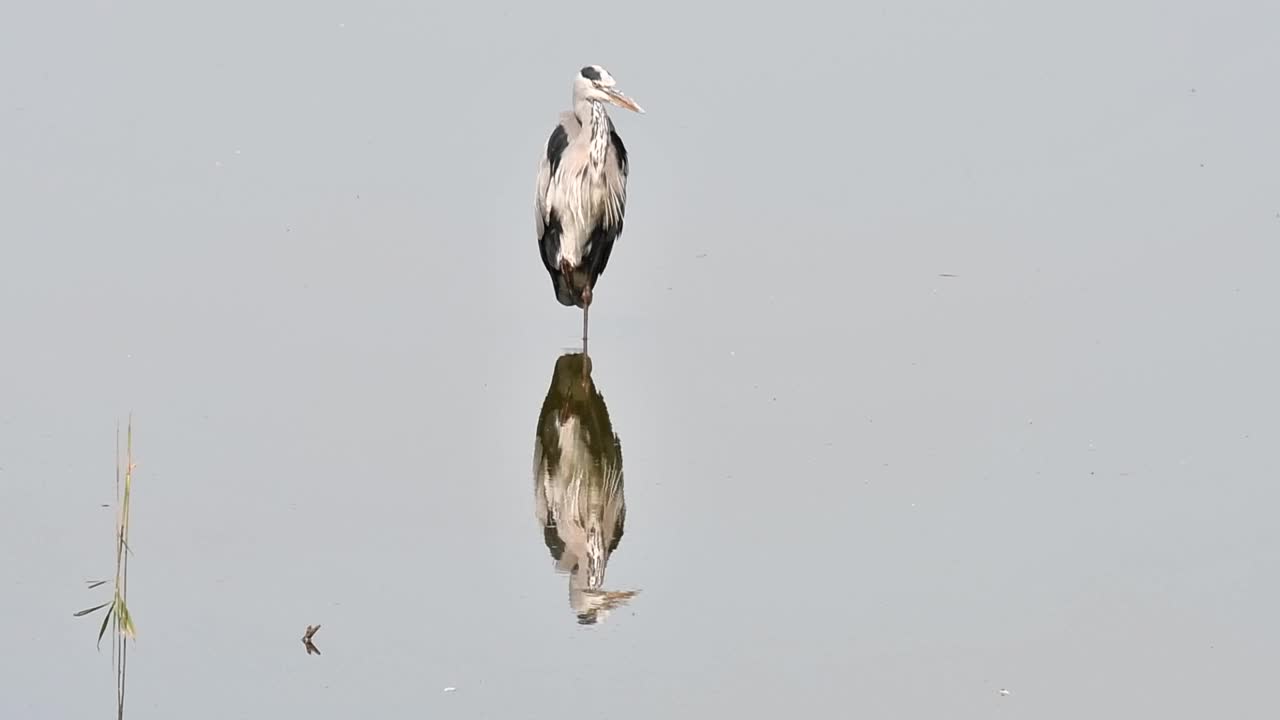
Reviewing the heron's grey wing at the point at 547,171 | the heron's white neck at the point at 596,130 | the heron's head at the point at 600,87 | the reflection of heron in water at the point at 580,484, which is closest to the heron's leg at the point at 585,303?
A: the reflection of heron in water at the point at 580,484

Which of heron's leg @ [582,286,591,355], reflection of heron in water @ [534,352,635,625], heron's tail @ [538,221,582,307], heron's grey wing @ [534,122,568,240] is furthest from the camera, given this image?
heron's grey wing @ [534,122,568,240]

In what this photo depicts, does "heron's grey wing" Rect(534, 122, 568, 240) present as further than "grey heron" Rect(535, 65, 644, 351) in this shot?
Yes

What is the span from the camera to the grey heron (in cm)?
1174

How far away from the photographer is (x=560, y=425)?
1030 centimetres

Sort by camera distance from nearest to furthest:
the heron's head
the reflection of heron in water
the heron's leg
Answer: the reflection of heron in water, the heron's leg, the heron's head

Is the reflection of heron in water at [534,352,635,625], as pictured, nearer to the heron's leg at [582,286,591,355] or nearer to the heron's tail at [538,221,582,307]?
the heron's leg at [582,286,591,355]

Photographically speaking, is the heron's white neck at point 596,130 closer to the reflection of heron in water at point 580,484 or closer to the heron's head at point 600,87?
the heron's head at point 600,87

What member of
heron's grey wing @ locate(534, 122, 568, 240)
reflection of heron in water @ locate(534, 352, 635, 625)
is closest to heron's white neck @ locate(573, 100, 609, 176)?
heron's grey wing @ locate(534, 122, 568, 240)

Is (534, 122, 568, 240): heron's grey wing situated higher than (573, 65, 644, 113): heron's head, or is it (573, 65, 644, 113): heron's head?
(573, 65, 644, 113): heron's head

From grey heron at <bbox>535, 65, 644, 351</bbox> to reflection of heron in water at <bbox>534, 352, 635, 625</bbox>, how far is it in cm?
73

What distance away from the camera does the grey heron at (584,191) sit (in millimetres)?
11742

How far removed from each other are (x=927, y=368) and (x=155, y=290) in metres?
3.86

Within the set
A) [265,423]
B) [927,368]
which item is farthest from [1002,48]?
[265,423]

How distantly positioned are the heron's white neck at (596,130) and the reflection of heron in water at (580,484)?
3.66 ft
